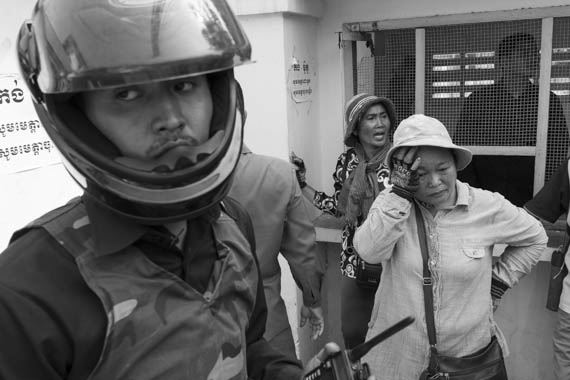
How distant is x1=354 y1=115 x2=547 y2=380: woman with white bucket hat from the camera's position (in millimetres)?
2301

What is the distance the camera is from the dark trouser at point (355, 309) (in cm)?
320

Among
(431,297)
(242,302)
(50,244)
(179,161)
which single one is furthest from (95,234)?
(431,297)

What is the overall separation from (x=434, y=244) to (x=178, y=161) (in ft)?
5.15

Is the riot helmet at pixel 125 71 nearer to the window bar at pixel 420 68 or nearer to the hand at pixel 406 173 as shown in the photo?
the hand at pixel 406 173

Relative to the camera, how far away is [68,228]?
3.26 feet

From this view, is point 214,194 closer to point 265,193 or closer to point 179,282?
point 179,282

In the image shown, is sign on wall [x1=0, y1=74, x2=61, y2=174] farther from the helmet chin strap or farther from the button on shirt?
the helmet chin strap

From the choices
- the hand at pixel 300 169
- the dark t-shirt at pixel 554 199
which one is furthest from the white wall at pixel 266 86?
the dark t-shirt at pixel 554 199

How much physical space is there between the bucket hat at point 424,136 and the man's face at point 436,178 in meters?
0.05

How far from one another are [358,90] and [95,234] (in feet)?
10.3

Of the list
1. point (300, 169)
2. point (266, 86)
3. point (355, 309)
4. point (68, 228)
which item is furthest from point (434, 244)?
point (266, 86)

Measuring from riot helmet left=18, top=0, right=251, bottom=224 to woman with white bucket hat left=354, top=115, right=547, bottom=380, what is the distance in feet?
4.62

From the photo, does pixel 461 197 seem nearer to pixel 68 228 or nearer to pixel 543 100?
pixel 543 100

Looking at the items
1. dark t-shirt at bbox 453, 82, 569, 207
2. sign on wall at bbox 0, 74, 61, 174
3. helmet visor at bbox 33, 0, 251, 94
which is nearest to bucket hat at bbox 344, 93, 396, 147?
dark t-shirt at bbox 453, 82, 569, 207
